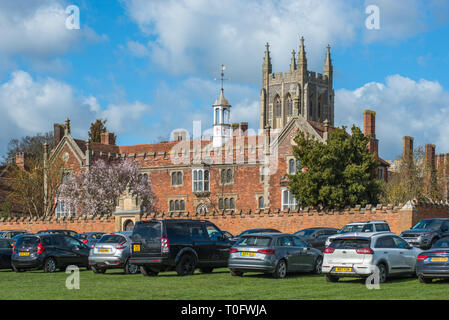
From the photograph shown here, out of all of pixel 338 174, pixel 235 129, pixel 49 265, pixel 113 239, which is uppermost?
pixel 235 129

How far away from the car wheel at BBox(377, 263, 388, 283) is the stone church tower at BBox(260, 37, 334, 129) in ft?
296

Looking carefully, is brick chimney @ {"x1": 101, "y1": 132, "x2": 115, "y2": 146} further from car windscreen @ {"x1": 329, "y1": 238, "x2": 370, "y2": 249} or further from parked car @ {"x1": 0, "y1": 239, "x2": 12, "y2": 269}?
car windscreen @ {"x1": 329, "y1": 238, "x2": 370, "y2": 249}

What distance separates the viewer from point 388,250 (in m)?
21.3

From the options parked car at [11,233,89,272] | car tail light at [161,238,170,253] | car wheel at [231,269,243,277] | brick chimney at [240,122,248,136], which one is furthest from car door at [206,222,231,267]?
brick chimney at [240,122,248,136]

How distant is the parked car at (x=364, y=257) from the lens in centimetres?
2052

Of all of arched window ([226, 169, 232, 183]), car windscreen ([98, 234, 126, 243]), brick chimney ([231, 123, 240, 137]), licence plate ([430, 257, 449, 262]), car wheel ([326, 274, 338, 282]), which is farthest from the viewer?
brick chimney ([231, 123, 240, 137])

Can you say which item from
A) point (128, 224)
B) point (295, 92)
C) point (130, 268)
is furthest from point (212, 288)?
point (295, 92)

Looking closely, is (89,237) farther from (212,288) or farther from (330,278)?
(212,288)

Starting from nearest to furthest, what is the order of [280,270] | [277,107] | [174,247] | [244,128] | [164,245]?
[280,270] → [164,245] → [174,247] → [244,128] → [277,107]

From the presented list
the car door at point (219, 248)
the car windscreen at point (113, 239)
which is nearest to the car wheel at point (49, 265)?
the car windscreen at point (113, 239)

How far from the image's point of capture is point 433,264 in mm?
20031

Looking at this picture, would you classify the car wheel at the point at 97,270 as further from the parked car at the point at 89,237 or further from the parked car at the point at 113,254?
the parked car at the point at 89,237

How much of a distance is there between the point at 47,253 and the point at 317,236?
13192 millimetres

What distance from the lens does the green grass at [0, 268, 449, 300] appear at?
17.3 metres
